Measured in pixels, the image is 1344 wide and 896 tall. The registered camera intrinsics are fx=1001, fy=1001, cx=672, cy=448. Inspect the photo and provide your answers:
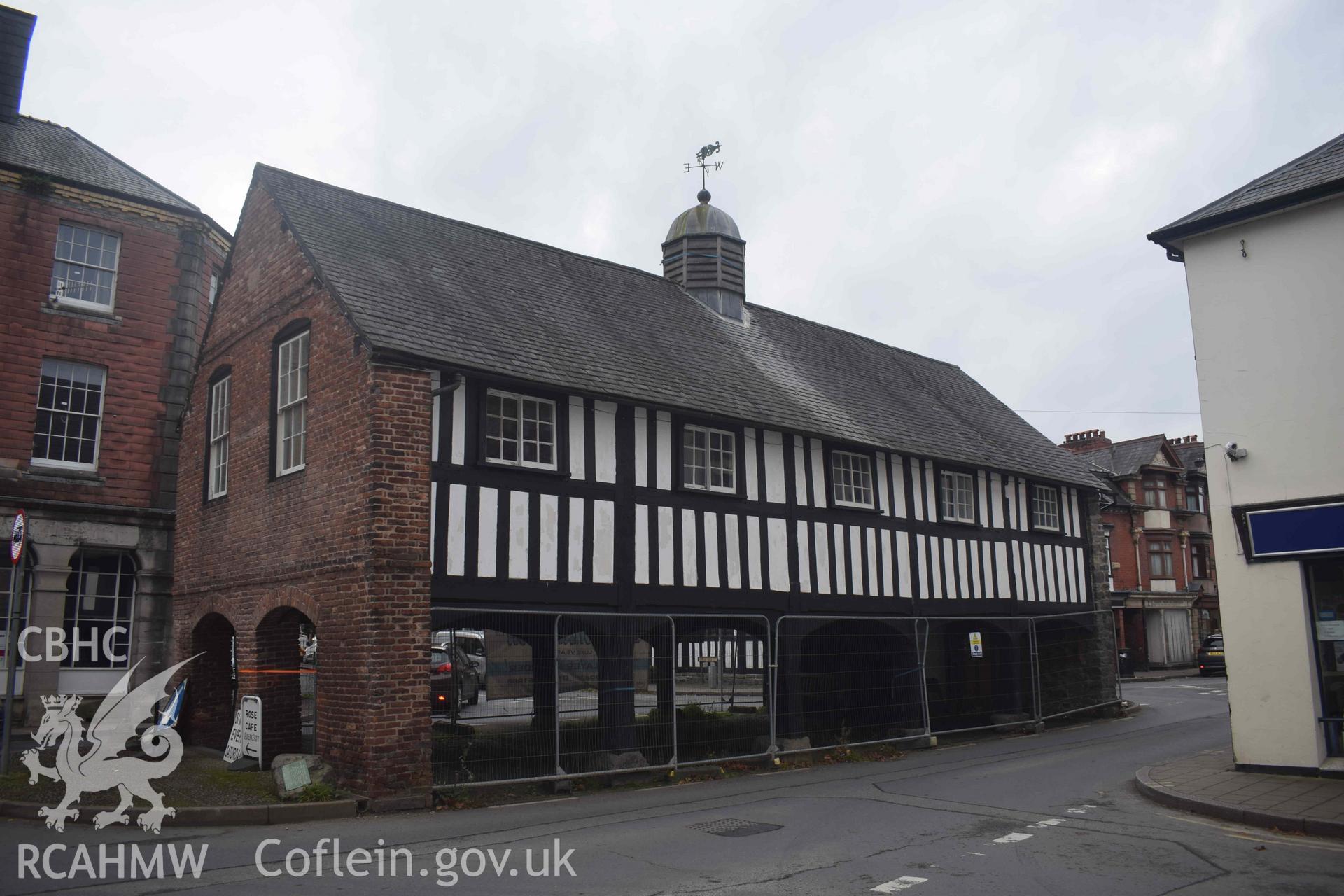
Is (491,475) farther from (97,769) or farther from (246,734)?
(97,769)

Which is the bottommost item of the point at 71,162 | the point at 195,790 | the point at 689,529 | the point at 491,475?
the point at 195,790

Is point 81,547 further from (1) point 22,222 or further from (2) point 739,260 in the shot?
(2) point 739,260

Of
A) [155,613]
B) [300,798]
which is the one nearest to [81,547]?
[155,613]

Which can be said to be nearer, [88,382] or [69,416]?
[69,416]

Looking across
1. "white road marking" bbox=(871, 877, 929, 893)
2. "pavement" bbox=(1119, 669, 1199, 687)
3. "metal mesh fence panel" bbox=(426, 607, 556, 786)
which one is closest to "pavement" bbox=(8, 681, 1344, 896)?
"white road marking" bbox=(871, 877, 929, 893)

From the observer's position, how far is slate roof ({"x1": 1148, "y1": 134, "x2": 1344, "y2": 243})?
11.6 meters

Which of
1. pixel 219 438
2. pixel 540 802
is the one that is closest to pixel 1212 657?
pixel 540 802

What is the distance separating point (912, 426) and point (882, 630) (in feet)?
13.7

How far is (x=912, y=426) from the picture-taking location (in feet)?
63.6

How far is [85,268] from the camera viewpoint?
17.8m

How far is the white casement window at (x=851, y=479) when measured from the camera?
56.0 feet

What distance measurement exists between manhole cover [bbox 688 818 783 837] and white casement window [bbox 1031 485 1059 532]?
13.4 meters

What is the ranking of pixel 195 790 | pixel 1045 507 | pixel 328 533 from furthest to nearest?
pixel 1045 507 < pixel 328 533 < pixel 195 790

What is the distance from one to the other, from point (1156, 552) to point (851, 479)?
30194 millimetres
